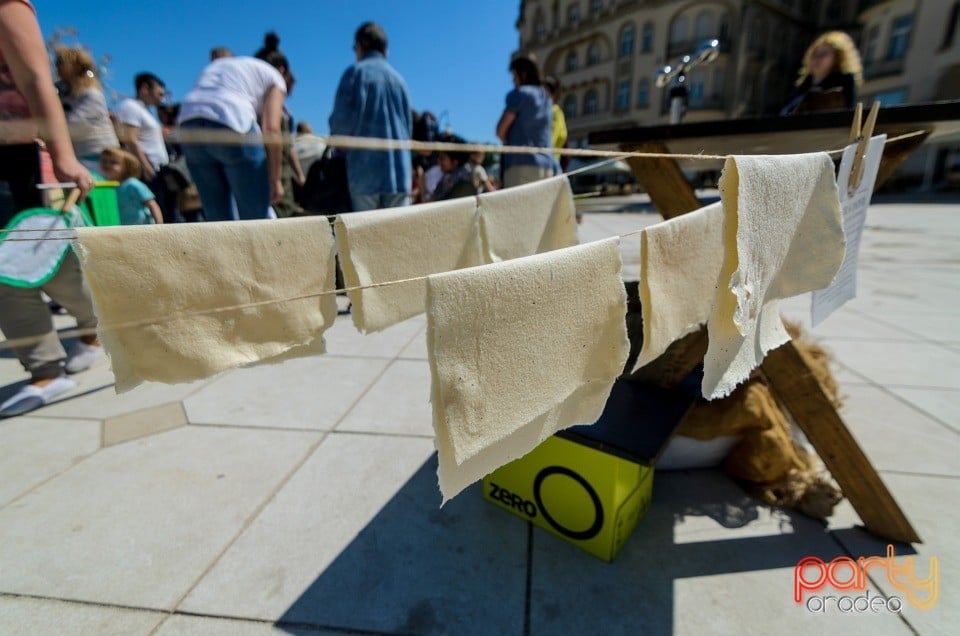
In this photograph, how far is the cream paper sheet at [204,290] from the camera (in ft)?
3.17

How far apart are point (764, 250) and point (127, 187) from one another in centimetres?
468

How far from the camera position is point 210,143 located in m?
1.74

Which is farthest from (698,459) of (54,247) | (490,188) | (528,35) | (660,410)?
(528,35)

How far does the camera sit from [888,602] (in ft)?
4.51

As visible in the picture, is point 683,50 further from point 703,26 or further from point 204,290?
point 204,290

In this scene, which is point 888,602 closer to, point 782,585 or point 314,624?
point 782,585

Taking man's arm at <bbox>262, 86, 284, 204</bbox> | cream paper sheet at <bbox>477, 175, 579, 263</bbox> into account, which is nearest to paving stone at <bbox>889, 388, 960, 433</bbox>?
cream paper sheet at <bbox>477, 175, 579, 263</bbox>

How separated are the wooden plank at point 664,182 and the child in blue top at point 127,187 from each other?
4.11m

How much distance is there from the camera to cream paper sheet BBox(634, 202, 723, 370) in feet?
3.75

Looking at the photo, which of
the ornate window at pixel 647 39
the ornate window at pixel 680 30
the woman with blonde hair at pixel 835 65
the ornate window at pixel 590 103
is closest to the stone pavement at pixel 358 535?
the woman with blonde hair at pixel 835 65

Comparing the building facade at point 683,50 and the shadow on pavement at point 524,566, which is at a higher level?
the building facade at point 683,50

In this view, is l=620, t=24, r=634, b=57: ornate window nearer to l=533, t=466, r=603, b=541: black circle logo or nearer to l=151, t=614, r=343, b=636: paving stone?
l=533, t=466, r=603, b=541: black circle logo

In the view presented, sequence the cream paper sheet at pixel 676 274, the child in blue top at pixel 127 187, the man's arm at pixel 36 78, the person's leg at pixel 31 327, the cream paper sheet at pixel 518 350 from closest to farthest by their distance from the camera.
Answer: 1. the cream paper sheet at pixel 518 350
2. the cream paper sheet at pixel 676 274
3. the man's arm at pixel 36 78
4. the person's leg at pixel 31 327
5. the child in blue top at pixel 127 187

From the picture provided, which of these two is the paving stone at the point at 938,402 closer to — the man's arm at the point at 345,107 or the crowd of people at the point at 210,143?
the crowd of people at the point at 210,143
